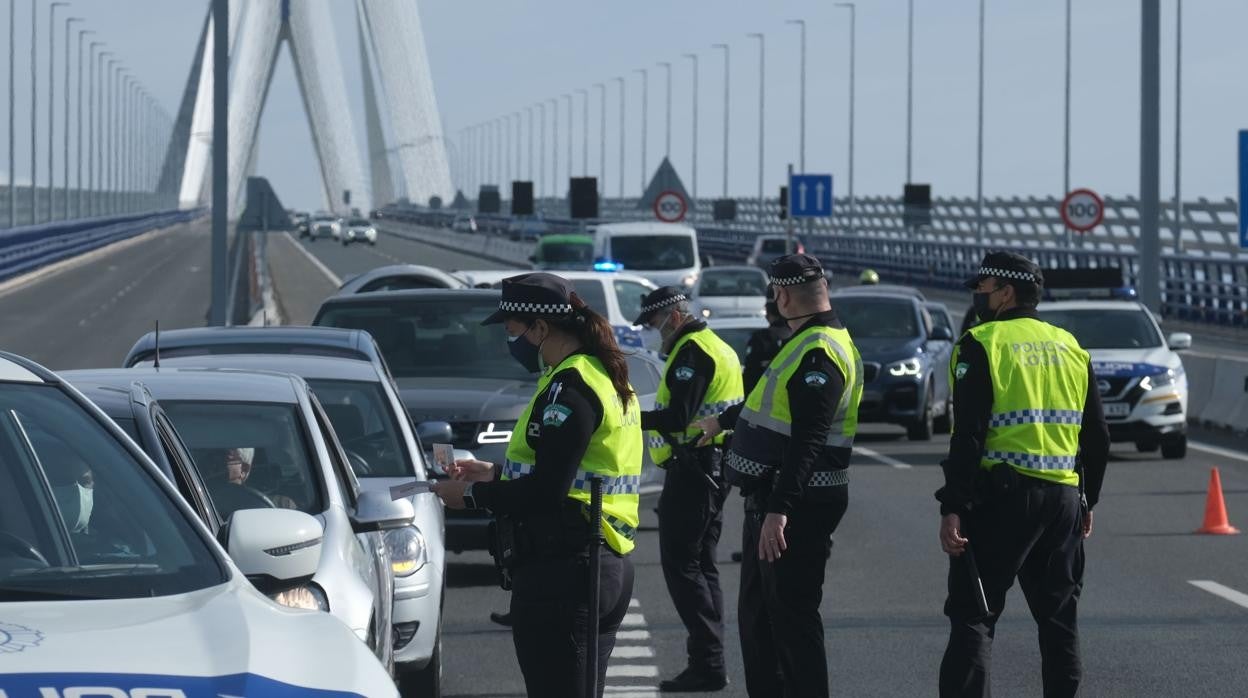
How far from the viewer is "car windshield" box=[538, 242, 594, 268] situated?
48000mm

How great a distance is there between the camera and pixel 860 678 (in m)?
9.12

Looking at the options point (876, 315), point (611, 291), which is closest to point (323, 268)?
point (611, 291)

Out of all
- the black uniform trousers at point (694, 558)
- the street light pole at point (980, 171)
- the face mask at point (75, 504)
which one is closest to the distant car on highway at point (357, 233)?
the street light pole at point (980, 171)

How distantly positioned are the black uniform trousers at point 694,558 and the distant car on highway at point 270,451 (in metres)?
1.47

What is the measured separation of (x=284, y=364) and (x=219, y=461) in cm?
183

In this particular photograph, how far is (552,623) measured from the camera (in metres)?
5.88

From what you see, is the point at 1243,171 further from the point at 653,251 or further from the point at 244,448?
the point at 653,251

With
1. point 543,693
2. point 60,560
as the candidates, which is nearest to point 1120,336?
point 543,693

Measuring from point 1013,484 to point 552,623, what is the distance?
1.96 metres

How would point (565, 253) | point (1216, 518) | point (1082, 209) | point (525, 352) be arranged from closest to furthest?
point (525, 352) → point (1216, 518) → point (1082, 209) → point (565, 253)

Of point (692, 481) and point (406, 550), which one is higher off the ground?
point (692, 481)

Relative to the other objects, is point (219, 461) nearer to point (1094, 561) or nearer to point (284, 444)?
point (284, 444)

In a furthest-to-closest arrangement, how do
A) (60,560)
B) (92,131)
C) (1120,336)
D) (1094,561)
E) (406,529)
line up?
(92,131) → (1120,336) → (1094,561) → (406,529) → (60,560)

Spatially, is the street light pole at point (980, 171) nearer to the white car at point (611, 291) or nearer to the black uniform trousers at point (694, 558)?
the white car at point (611, 291)
